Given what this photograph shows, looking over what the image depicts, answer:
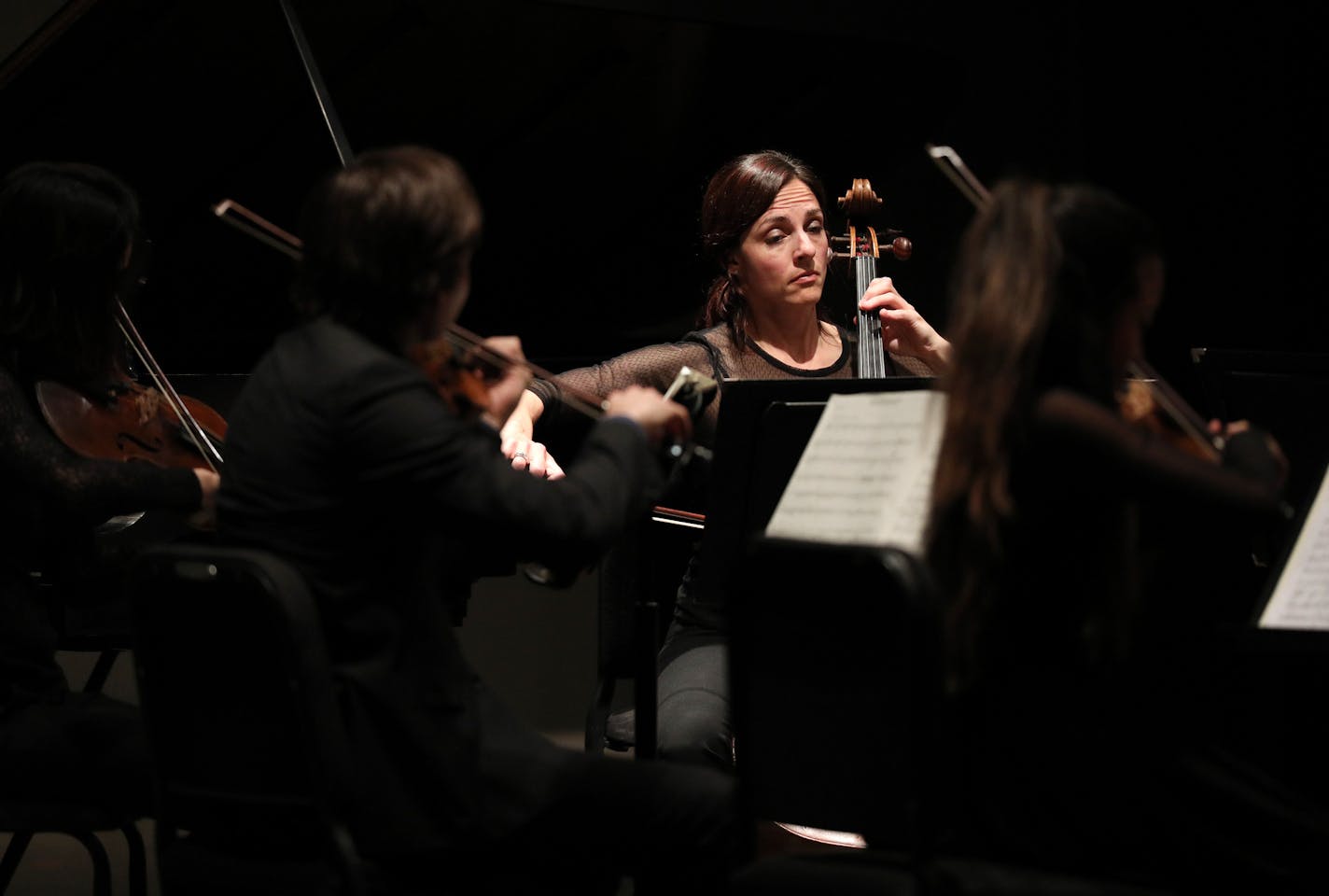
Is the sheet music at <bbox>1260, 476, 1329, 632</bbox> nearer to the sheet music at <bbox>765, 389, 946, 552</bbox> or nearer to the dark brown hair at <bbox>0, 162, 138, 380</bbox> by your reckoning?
the sheet music at <bbox>765, 389, 946, 552</bbox>

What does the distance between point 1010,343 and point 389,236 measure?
0.56m

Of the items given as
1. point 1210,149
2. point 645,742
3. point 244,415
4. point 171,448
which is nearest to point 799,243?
point 645,742

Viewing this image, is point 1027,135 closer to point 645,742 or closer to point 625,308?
point 625,308

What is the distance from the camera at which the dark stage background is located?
3.05m

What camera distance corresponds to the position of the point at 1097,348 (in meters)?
1.26

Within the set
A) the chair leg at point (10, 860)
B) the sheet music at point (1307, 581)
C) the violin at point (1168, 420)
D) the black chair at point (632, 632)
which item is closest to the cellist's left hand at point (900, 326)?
the black chair at point (632, 632)

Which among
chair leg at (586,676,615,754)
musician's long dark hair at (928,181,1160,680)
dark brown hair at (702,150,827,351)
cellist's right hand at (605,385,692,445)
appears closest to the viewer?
musician's long dark hair at (928,181,1160,680)

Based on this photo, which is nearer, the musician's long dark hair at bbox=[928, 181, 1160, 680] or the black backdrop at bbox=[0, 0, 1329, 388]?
the musician's long dark hair at bbox=[928, 181, 1160, 680]

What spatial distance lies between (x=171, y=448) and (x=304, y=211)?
69cm

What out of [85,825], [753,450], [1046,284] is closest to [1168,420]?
[1046,284]

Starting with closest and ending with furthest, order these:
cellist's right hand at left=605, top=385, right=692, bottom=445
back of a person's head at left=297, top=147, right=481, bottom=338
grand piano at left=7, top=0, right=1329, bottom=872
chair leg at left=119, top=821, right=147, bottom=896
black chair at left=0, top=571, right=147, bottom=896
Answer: back of a person's head at left=297, top=147, right=481, bottom=338, cellist's right hand at left=605, top=385, right=692, bottom=445, black chair at left=0, top=571, right=147, bottom=896, chair leg at left=119, top=821, right=147, bottom=896, grand piano at left=7, top=0, right=1329, bottom=872

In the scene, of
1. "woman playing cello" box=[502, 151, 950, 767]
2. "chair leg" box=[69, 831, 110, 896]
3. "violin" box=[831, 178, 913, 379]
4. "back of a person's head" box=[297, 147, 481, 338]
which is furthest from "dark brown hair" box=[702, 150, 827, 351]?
"chair leg" box=[69, 831, 110, 896]

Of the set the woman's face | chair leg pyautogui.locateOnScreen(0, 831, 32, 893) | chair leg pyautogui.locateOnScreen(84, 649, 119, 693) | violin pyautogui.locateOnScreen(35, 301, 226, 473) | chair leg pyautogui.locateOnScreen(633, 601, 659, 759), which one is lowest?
chair leg pyautogui.locateOnScreen(0, 831, 32, 893)

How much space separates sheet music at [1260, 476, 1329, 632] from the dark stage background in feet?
5.52
